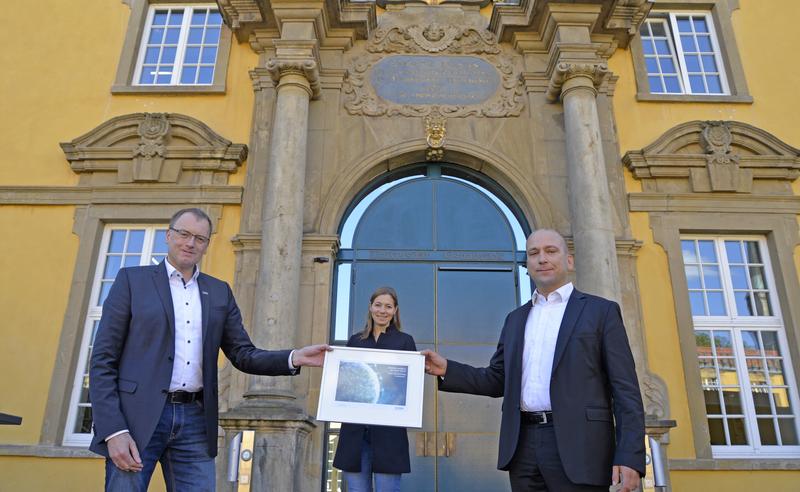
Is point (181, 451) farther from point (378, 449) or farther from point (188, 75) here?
point (188, 75)

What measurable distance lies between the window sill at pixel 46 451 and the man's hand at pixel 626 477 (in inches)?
230

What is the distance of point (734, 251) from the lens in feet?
25.3

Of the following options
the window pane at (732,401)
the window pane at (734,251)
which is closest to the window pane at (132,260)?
the window pane at (732,401)

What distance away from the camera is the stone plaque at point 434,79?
8.12m

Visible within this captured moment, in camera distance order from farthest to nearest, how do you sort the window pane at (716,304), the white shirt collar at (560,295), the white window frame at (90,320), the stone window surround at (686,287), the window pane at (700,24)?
the window pane at (700,24) → the window pane at (716,304) → the white window frame at (90,320) → the stone window surround at (686,287) → the white shirt collar at (560,295)

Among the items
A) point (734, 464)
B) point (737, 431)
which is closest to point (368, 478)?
point (734, 464)

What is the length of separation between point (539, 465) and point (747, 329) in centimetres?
563

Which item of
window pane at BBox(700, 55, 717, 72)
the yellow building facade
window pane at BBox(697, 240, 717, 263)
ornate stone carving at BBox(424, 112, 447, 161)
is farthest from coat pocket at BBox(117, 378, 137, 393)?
window pane at BBox(700, 55, 717, 72)

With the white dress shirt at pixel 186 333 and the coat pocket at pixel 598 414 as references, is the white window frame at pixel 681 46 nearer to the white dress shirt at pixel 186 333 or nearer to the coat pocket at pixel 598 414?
the coat pocket at pixel 598 414

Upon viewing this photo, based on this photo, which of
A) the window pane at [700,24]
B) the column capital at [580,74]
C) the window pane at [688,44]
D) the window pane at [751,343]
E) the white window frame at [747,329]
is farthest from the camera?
the window pane at [700,24]

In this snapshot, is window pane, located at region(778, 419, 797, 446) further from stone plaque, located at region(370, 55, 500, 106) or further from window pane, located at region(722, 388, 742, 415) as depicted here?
stone plaque, located at region(370, 55, 500, 106)

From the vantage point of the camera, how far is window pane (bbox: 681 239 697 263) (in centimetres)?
762

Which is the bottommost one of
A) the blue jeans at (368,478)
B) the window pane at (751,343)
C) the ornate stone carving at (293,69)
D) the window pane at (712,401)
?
the blue jeans at (368,478)

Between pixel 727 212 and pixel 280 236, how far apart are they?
5192mm
